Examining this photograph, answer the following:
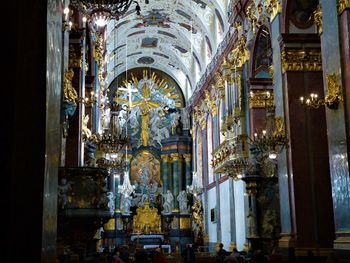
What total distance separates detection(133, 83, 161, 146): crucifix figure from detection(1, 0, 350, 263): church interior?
0.09m

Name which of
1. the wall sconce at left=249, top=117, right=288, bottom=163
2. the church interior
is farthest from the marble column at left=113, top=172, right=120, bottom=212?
the wall sconce at left=249, top=117, right=288, bottom=163

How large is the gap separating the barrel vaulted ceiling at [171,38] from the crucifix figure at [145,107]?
201 cm

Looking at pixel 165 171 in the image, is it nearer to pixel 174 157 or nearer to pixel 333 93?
pixel 174 157

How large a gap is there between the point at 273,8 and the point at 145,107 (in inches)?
797

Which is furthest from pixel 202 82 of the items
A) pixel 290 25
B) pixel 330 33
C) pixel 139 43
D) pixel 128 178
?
pixel 330 33

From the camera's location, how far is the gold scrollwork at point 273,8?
42.7 ft

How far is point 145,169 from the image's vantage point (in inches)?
1282

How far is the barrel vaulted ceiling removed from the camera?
24.7m

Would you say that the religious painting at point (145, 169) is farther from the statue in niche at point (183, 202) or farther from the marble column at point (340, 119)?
the marble column at point (340, 119)

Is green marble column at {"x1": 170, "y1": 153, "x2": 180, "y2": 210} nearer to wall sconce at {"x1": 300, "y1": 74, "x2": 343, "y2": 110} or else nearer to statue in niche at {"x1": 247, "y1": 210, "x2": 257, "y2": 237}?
statue in niche at {"x1": 247, "y1": 210, "x2": 257, "y2": 237}

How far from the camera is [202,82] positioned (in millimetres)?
26562

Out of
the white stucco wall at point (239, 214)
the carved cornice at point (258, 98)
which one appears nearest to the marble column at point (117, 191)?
the white stucco wall at point (239, 214)

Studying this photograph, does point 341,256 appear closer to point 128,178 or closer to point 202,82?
point 202,82

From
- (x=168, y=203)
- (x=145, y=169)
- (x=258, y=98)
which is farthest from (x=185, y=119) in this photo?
(x=258, y=98)
